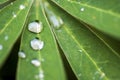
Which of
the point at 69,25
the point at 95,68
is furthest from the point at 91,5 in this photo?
the point at 95,68

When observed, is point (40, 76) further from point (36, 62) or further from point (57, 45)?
point (57, 45)

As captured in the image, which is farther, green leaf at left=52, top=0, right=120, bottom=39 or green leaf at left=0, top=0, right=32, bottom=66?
green leaf at left=0, top=0, right=32, bottom=66

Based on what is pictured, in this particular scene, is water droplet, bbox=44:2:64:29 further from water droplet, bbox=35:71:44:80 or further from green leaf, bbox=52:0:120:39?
water droplet, bbox=35:71:44:80

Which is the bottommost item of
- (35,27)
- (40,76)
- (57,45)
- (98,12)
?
(40,76)

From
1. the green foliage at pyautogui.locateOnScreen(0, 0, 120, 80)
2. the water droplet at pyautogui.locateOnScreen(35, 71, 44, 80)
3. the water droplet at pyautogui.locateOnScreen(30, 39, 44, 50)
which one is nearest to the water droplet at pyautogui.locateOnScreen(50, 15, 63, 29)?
the green foliage at pyautogui.locateOnScreen(0, 0, 120, 80)

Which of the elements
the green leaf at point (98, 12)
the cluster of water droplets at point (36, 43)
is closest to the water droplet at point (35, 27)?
the cluster of water droplets at point (36, 43)

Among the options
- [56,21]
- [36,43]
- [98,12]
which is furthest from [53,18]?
[98,12]

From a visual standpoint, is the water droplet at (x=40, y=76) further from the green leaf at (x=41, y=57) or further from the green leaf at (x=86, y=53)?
the green leaf at (x=86, y=53)
